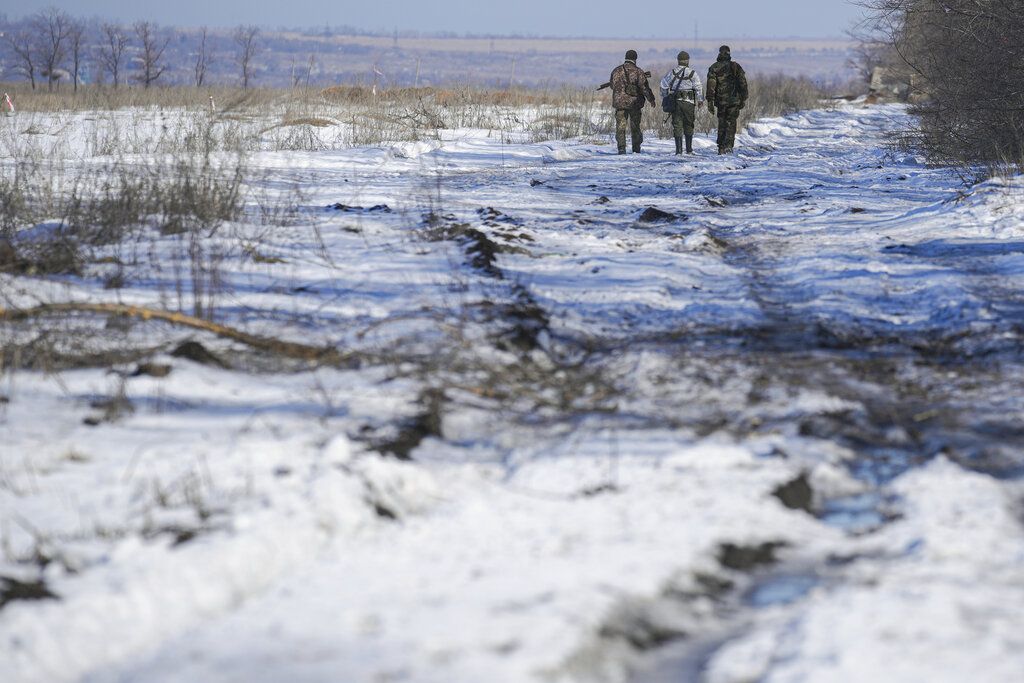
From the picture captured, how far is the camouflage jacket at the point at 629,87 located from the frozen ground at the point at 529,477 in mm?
9335

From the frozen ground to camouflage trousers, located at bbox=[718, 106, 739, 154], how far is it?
10.1m

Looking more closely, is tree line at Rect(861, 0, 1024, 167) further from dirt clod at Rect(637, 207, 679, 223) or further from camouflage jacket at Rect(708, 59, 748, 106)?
dirt clod at Rect(637, 207, 679, 223)

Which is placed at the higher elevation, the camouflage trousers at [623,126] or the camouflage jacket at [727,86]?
the camouflage jacket at [727,86]

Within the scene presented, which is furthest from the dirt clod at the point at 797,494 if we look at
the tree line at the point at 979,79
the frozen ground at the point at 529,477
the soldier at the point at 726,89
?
the soldier at the point at 726,89

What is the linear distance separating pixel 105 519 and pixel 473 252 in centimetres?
413

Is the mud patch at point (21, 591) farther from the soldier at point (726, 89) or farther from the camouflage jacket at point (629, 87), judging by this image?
the soldier at point (726, 89)

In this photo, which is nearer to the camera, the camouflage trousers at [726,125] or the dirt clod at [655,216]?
the dirt clod at [655,216]

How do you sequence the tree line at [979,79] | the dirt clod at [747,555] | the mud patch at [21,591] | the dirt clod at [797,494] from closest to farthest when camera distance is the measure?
1. the mud patch at [21,591]
2. the dirt clod at [747,555]
3. the dirt clod at [797,494]
4. the tree line at [979,79]

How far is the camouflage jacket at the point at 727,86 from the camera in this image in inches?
633

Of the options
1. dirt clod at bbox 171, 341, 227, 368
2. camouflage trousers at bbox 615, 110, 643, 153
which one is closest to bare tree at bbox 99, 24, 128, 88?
camouflage trousers at bbox 615, 110, 643, 153

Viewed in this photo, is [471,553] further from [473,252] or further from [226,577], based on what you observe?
[473,252]

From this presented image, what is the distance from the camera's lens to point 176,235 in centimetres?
709

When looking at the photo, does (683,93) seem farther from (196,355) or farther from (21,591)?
(21,591)

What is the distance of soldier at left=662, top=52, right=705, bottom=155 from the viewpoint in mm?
15688
